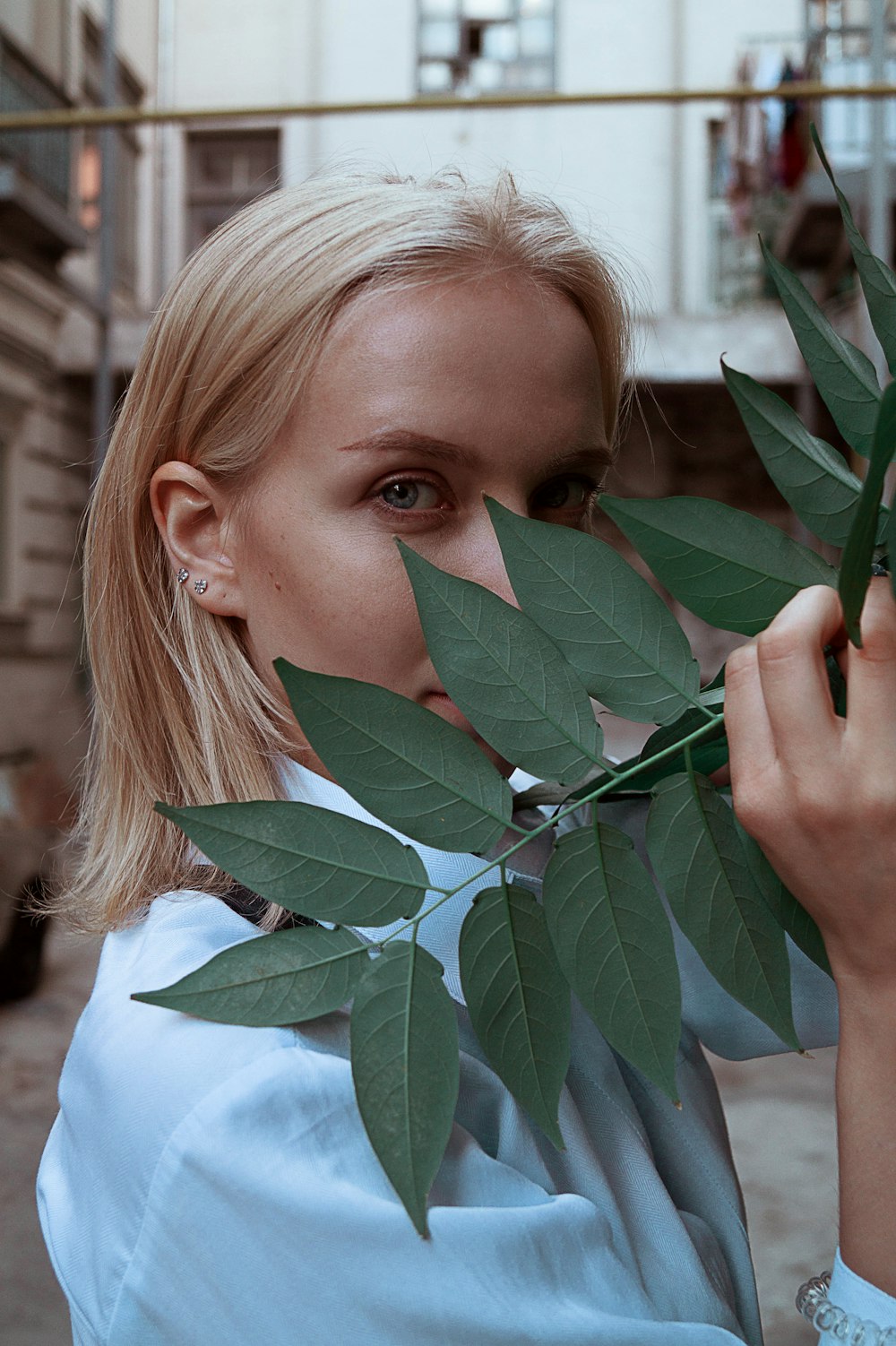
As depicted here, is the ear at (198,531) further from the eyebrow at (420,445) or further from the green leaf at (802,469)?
the green leaf at (802,469)

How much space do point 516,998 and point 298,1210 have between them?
0.13 m

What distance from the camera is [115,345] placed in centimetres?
771

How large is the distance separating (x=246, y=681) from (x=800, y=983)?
0.38 metres

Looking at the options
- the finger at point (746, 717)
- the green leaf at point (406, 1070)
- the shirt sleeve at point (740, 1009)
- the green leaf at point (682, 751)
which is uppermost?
the finger at point (746, 717)

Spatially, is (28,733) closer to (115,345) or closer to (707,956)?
(115,345)

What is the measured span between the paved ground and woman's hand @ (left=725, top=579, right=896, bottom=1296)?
1.61 metres

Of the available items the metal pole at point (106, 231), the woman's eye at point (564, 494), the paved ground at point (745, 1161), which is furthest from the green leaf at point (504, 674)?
the metal pole at point (106, 231)

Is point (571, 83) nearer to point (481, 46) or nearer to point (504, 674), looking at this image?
point (481, 46)

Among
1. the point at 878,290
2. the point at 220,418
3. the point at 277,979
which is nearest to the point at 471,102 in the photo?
the point at 220,418

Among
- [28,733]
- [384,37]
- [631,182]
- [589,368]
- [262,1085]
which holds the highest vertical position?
[384,37]

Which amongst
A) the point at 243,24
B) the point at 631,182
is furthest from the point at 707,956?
the point at 243,24

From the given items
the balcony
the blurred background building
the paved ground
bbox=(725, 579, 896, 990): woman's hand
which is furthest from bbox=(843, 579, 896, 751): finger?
the balcony

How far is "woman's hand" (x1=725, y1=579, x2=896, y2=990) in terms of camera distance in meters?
0.38

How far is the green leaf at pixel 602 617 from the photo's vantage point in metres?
0.39
